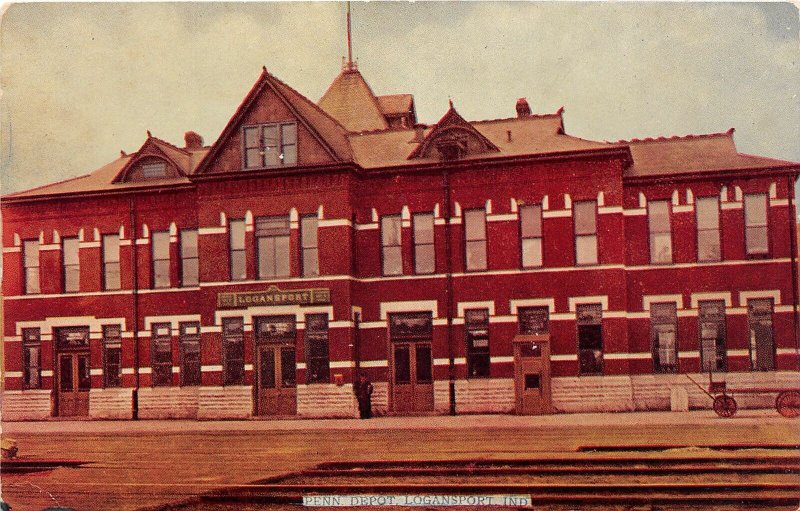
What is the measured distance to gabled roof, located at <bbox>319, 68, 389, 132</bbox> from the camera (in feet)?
73.1

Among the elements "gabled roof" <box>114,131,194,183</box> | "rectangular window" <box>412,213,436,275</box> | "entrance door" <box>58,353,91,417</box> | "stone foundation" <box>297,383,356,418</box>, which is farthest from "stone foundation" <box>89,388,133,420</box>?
"rectangular window" <box>412,213,436,275</box>

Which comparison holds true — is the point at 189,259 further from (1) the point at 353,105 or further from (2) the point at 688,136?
(2) the point at 688,136

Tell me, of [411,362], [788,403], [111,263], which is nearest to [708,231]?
[788,403]

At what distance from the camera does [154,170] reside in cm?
2592

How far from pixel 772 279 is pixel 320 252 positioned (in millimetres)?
11576

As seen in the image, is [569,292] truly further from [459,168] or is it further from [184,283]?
[184,283]

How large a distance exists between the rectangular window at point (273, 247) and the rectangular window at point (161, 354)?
3.44 meters

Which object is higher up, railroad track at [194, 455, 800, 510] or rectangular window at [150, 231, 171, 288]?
rectangular window at [150, 231, 171, 288]

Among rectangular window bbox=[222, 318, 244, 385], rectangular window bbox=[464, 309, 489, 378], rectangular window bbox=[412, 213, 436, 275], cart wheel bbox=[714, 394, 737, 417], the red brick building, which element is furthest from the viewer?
rectangular window bbox=[222, 318, 244, 385]

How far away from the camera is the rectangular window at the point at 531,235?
24.7 meters

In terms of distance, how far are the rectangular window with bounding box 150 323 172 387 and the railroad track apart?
952cm

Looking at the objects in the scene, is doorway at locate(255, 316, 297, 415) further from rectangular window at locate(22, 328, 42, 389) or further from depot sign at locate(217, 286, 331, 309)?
rectangular window at locate(22, 328, 42, 389)

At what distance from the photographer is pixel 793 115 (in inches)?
690

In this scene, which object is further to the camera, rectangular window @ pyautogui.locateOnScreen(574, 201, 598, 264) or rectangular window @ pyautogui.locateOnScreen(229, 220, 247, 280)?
rectangular window @ pyautogui.locateOnScreen(229, 220, 247, 280)
